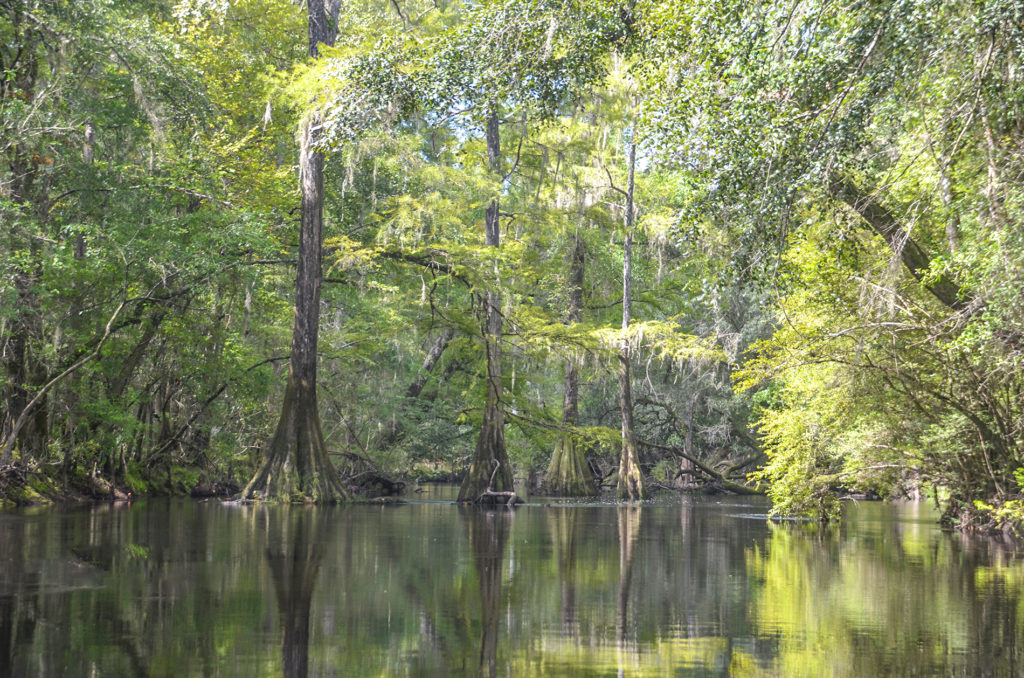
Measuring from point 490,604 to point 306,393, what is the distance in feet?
45.9

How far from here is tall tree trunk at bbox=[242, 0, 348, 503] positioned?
1945 centimetres

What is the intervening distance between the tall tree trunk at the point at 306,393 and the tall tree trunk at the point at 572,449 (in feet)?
28.2

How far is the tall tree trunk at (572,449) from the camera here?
29500mm

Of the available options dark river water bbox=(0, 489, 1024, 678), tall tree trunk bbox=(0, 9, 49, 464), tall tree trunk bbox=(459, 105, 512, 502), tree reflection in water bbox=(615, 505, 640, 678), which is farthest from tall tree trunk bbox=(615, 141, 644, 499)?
dark river water bbox=(0, 489, 1024, 678)

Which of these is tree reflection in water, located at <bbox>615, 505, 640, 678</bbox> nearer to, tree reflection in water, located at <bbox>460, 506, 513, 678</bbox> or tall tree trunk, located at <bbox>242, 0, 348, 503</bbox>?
tree reflection in water, located at <bbox>460, 506, 513, 678</bbox>

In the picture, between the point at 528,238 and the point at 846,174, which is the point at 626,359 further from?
the point at 846,174

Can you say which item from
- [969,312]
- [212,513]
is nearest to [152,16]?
[212,513]

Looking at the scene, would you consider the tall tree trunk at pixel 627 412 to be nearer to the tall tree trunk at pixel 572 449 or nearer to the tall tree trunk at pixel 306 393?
the tall tree trunk at pixel 572 449

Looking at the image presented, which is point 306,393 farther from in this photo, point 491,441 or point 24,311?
point 24,311

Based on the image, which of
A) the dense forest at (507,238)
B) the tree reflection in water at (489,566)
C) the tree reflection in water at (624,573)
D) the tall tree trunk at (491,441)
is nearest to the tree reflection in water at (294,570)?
the tree reflection in water at (489,566)

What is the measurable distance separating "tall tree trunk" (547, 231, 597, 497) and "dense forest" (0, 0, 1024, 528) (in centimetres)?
15

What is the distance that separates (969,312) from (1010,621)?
516cm

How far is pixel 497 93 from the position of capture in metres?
13.5

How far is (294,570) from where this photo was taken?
8555 millimetres
